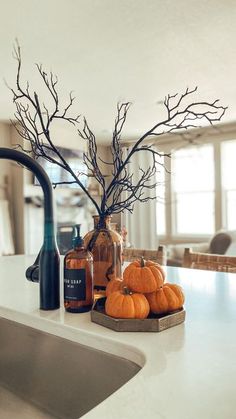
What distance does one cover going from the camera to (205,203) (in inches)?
248

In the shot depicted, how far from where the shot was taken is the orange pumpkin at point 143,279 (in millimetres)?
765

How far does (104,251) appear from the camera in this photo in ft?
3.05

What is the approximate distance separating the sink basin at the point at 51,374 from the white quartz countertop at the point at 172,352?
0.08ft

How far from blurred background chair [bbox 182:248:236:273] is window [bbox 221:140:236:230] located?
4.61 m

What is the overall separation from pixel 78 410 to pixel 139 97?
12.7ft

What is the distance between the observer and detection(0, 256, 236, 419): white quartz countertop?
1.45 feet

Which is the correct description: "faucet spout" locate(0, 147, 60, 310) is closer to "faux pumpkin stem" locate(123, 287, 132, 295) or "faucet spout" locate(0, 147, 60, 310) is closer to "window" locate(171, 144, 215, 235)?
"faux pumpkin stem" locate(123, 287, 132, 295)

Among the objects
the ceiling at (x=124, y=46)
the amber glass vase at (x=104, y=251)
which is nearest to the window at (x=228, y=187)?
the ceiling at (x=124, y=46)

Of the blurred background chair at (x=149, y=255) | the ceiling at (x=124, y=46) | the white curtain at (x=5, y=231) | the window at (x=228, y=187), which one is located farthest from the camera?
the window at (x=228, y=187)

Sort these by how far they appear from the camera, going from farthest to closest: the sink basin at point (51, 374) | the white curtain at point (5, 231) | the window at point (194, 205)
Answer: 1. the window at point (194, 205)
2. the white curtain at point (5, 231)
3. the sink basin at point (51, 374)

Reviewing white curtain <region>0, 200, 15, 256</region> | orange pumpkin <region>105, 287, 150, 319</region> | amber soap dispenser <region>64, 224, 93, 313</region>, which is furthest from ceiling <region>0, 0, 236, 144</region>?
white curtain <region>0, 200, 15, 256</region>

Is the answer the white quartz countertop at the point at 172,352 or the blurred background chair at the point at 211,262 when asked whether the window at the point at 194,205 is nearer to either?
the blurred background chair at the point at 211,262

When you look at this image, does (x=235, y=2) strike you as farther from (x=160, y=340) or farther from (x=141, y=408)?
(x=141, y=408)

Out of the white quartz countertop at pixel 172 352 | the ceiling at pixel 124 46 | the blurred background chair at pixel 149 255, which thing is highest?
the ceiling at pixel 124 46
